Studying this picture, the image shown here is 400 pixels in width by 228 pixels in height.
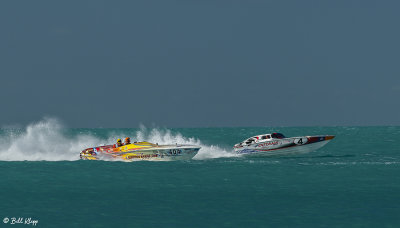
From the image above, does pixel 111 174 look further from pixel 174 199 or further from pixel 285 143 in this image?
pixel 285 143

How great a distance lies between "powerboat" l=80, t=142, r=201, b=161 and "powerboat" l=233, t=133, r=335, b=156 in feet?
19.9

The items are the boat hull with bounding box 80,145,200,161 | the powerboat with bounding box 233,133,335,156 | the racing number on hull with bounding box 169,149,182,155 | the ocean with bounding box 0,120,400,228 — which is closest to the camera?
the ocean with bounding box 0,120,400,228

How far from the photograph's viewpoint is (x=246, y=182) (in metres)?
27.0

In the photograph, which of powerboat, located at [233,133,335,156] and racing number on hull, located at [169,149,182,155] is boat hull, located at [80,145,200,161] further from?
powerboat, located at [233,133,335,156]

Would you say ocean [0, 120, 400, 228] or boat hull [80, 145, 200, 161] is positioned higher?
boat hull [80, 145, 200, 161]

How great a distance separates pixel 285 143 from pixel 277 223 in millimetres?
23833

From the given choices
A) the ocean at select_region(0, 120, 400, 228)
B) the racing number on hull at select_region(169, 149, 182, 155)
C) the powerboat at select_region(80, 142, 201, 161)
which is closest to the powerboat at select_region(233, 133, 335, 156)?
the ocean at select_region(0, 120, 400, 228)

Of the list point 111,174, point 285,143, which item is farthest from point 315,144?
point 111,174

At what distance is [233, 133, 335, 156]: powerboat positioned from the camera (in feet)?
135

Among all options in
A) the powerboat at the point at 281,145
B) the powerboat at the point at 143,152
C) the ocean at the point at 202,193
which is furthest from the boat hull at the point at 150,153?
the powerboat at the point at 281,145

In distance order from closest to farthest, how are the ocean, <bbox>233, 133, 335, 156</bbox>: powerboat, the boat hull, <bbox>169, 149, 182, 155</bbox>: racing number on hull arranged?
the ocean, the boat hull, <bbox>169, 149, 182, 155</bbox>: racing number on hull, <bbox>233, 133, 335, 156</bbox>: powerboat

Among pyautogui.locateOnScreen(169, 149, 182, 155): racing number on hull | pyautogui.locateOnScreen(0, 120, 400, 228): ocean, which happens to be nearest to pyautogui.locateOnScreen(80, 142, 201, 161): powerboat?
pyautogui.locateOnScreen(169, 149, 182, 155): racing number on hull

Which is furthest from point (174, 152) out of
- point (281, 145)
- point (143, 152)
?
point (281, 145)

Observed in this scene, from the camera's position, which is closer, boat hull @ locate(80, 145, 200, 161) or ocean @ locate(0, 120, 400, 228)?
ocean @ locate(0, 120, 400, 228)
